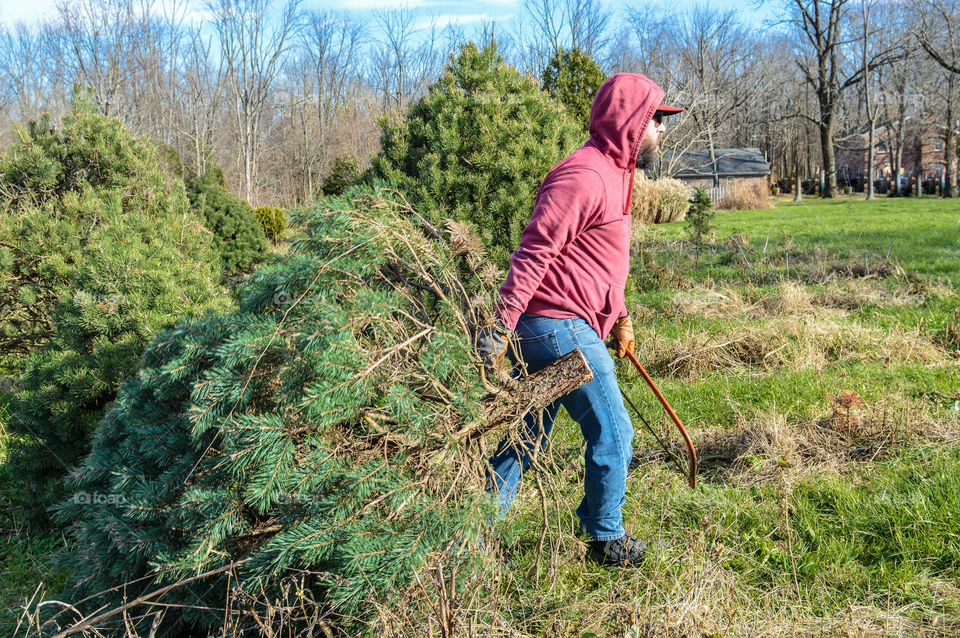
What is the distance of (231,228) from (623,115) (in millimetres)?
10223

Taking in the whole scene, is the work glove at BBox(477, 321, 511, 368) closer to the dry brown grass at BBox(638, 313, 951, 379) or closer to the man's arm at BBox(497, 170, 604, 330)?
the man's arm at BBox(497, 170, 604, 330)

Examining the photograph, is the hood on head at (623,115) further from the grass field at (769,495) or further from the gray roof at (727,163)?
the gray roof at (727,163)

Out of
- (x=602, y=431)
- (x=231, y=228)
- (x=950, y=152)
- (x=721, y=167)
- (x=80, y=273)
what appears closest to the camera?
(x=602, y=431)

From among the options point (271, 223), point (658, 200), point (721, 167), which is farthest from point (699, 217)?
point (721, 167)

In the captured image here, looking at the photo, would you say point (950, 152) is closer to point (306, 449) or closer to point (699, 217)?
point (699, 217)

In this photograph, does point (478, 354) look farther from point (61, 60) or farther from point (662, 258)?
point (61, 60)

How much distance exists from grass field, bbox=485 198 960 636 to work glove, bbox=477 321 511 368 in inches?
18.9

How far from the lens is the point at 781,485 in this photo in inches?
131

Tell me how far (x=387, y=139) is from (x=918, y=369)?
440 cm

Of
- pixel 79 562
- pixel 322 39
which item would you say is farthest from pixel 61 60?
pixel 79 562

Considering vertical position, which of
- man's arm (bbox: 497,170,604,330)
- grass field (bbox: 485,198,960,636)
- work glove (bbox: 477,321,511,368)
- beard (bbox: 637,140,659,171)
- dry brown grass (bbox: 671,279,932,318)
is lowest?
grass field (bbox: 485,198,960,636)

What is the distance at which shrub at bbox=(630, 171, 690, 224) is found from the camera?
1784 cm

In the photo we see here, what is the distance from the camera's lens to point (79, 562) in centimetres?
250

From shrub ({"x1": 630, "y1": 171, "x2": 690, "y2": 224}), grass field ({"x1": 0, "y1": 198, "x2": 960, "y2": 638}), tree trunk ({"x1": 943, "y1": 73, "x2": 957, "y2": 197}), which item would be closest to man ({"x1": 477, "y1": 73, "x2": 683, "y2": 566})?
grass field ({"x1": 0, "y1": 198, "x2": 960, "y2": 638})
